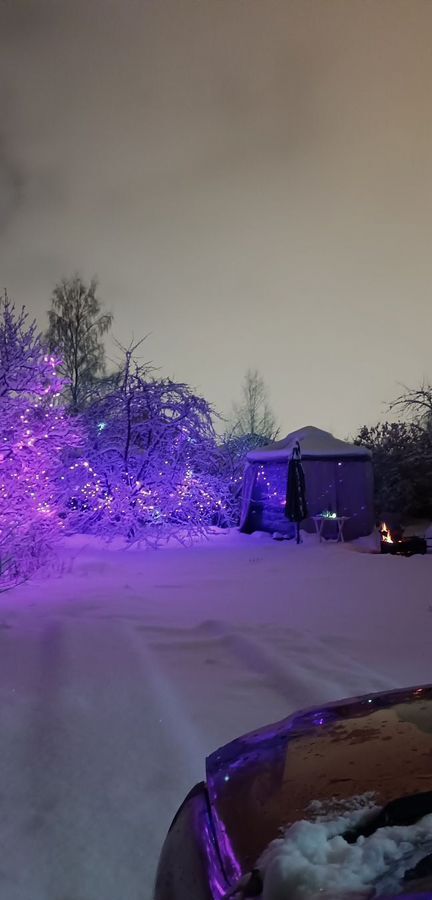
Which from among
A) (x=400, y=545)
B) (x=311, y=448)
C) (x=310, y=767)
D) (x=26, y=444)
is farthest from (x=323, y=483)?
(x=310, y=767)

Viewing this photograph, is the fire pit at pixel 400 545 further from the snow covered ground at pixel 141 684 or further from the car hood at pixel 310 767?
the car hood at pixel 310 767

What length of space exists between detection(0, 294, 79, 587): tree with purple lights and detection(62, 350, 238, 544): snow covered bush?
3893 millimetres

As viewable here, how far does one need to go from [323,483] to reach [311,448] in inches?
38.5

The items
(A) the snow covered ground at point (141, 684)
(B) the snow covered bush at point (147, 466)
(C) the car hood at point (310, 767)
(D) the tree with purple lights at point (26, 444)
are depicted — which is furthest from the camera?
(B) the snow covered bush at point (147, 466)

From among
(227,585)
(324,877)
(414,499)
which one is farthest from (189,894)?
(414,499)

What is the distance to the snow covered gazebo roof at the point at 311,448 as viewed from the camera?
54.6 ft

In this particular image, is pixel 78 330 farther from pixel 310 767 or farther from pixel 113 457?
pixel 310 767

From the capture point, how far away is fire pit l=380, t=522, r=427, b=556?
41.9ft

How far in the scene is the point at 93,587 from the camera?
9117 mm

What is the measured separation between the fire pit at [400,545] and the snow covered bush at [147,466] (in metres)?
5.61

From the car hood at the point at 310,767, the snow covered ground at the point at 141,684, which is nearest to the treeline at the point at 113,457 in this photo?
the snow covered ground at the point at 141,684

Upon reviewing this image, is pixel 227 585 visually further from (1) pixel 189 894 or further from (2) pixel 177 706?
(1) pixel 189 894

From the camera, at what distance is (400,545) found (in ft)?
41.9

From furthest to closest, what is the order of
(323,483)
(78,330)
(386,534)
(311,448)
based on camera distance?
(78,330)
(311,448)
(323,483)
(386,534)
